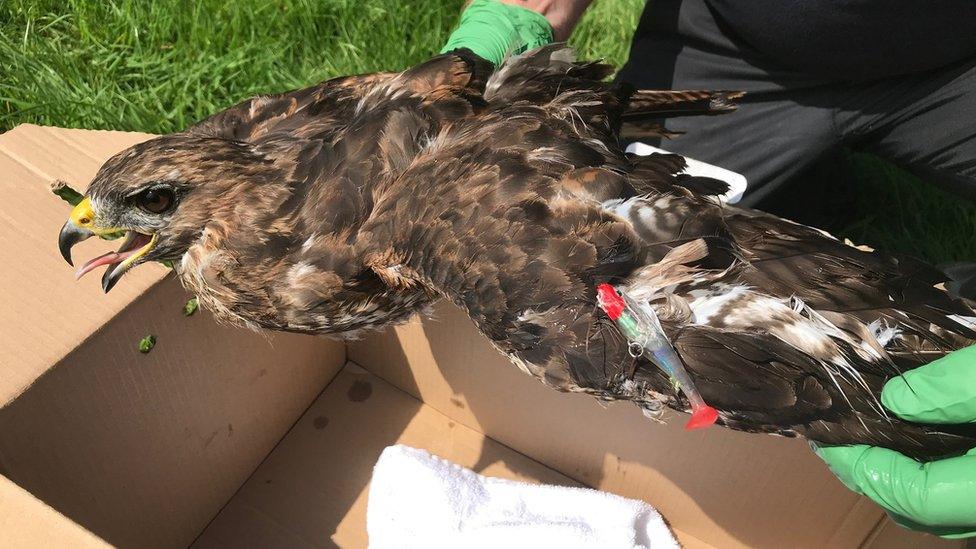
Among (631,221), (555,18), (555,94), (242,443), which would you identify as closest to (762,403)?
(631,221)

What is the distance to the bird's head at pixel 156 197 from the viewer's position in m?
2.03

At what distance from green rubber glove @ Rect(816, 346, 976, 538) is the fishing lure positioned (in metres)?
0.44

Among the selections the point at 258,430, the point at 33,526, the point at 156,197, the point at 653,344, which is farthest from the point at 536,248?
the point at 258,430

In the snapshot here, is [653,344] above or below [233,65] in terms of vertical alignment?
above

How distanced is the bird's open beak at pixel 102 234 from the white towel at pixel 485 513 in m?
1.43

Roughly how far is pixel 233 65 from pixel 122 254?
216 centimetres

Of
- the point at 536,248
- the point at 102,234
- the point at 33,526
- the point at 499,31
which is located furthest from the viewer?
the point at 499,31

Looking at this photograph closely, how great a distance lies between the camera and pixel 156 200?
211 cm

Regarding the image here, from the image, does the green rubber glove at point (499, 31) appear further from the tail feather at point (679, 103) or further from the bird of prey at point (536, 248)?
the tail feather at point (679, 103)

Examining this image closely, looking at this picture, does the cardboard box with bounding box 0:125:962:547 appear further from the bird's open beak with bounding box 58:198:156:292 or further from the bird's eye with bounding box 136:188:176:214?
the bird's eye with bounding box 136:188:176:214

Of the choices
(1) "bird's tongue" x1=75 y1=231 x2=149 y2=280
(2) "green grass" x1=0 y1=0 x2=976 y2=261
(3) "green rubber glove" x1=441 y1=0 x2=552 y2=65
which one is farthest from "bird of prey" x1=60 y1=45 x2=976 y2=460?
(2) "green grass" x1=0 y1=0 x2=976 y2=261

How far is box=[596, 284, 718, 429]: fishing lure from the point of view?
1.75 meters

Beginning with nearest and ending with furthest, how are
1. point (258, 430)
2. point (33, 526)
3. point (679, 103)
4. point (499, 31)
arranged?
point (33, 526), point (679, 103), point (499, 31), point (258, 430)

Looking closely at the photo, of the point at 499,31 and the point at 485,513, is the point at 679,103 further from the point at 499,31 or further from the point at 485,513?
the point at 485,513
